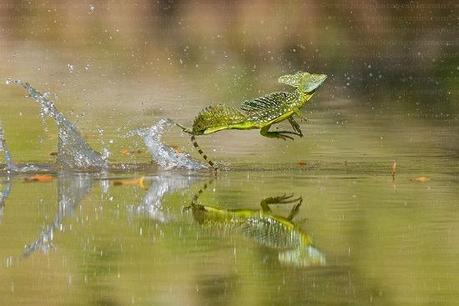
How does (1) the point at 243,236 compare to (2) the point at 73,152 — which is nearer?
(1) the point at 243,236

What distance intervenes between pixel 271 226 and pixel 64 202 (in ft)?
4.95

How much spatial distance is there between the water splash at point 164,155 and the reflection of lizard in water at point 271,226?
1.67 metres

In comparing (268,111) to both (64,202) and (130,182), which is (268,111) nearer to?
(130,182)

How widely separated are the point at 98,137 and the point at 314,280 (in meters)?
6.67

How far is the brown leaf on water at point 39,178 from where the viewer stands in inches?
427

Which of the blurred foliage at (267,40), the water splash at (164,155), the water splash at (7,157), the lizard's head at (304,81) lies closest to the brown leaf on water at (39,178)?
the water splash at (7,157)

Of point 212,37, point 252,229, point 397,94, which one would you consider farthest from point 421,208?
point 212,37

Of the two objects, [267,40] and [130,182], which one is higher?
[267,40]

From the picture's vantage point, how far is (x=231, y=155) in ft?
40.6

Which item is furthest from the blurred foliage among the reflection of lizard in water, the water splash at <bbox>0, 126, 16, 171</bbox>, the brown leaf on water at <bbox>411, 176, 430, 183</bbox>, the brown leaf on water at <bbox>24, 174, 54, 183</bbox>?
the reflection of lizard in water

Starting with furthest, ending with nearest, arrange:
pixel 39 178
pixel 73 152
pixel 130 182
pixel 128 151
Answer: pixel 128 151 → pixel 73 152 → pixel 39 178 → pixel 130 182

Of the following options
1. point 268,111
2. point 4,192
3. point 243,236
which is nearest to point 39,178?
point 4,192

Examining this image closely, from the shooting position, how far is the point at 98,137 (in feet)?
44.2

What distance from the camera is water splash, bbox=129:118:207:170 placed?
38.1ft
